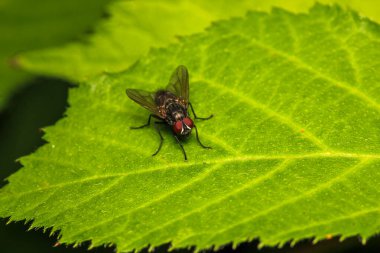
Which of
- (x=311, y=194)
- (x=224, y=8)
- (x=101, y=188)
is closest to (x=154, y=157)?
(x=101, y=188)

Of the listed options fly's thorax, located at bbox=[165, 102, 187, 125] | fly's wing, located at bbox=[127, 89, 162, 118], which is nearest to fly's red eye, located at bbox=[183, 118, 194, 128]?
fly's thorax, located at bbox=[165, 102, 187, 125]

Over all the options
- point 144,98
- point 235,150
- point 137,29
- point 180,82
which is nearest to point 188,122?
point 180,82

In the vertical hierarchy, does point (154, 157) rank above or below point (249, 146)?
below

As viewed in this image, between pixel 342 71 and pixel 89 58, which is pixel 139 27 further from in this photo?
pixel 342 71

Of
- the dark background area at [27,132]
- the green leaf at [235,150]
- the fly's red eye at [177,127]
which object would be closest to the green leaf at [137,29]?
the green leaf at [235,150]

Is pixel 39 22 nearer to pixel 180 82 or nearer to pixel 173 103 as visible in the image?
pixel 173 103
